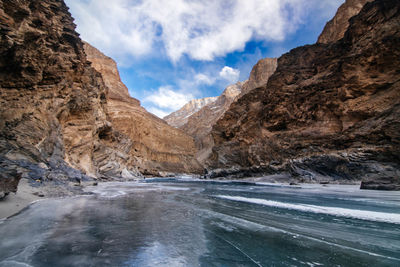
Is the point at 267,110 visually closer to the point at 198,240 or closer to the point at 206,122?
the point at 198,240

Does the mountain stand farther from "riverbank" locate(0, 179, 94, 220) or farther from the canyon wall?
the canyon wall

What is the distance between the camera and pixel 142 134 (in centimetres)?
5553

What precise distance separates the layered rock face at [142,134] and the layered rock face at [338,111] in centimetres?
2743

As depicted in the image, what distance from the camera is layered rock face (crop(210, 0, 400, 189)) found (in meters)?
13.4

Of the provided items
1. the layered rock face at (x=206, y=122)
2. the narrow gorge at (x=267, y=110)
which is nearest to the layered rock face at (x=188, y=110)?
the layered rock face at (x=206, y=122)

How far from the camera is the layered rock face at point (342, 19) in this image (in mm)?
32344

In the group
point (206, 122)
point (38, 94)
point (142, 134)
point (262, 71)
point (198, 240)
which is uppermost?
point (262, 71)

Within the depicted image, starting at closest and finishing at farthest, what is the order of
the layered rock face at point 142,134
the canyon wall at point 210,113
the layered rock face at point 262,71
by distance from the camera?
the layered rock face at point 142,134 → the layered rock face at point 262,71 → the canyon wall at point 210,113

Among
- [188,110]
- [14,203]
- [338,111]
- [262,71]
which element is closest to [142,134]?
[338,111]

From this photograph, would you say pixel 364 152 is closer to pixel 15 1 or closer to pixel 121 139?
pixel 15 1

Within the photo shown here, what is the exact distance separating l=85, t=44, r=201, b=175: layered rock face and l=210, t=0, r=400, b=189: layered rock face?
90.0ft

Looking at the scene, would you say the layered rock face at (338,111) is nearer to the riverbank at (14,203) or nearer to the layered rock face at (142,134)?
the riverbank at (14,203)

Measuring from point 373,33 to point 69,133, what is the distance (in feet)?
101

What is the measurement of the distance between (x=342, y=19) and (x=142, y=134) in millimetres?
52943
